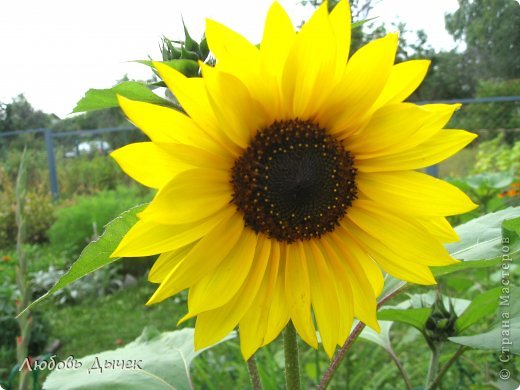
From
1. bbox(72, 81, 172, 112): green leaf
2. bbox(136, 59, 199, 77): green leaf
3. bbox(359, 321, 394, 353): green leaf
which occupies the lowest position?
bbox(359, 321, 394, 353): green leaf

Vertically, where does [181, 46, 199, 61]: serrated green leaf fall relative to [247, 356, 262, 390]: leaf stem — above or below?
above

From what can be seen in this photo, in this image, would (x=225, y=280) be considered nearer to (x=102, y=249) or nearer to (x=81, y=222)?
(x=102, y=249)

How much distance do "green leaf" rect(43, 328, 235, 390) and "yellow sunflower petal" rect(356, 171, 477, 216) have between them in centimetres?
26

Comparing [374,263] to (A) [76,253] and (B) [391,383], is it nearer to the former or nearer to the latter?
(B) [391,383]

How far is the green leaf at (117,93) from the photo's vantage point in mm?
518

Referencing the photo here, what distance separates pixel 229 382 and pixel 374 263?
1.17 meters

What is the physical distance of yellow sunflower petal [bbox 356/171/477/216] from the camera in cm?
55

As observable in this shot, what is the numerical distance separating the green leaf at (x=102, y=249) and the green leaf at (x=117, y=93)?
99mm

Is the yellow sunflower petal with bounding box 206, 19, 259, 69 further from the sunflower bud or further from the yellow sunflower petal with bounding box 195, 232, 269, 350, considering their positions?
the sunflower bud

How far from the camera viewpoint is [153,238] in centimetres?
52

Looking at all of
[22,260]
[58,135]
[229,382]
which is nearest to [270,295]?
[22,260]


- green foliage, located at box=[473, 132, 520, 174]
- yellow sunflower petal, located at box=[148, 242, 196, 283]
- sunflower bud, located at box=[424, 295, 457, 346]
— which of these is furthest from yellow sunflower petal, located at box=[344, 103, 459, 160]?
green foliage, located at box=[473, 132, 520, 174]

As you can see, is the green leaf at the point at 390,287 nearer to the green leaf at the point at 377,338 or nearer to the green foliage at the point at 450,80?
the green leaf at the point at 377,338

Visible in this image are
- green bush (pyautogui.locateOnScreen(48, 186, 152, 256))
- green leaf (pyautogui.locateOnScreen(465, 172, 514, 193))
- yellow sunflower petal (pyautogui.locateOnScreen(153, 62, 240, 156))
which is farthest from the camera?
green bush (pyautogui.locateOnScreen(48, 186, 152, 256))
